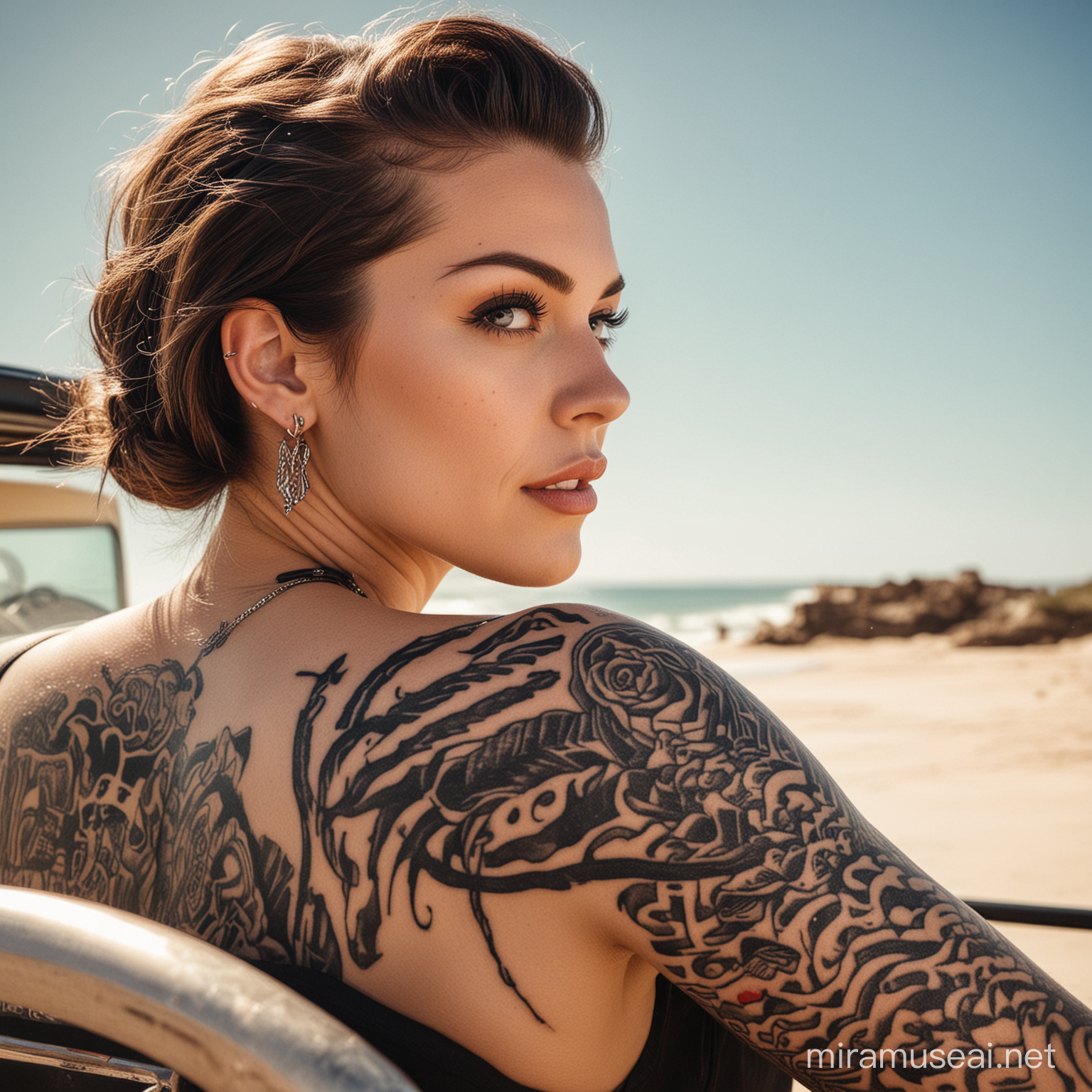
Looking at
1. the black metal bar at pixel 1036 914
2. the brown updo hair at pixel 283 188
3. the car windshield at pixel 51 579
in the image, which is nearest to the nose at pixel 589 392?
the brown updo hair at pixel 283 188

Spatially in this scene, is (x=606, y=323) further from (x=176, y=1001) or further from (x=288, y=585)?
(x=176, y=1001)

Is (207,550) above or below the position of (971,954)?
above

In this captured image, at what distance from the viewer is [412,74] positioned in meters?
1.49

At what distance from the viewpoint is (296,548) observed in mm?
1477

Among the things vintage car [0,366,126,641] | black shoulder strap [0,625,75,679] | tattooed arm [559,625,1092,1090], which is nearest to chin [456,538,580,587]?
tattooed arm [559,625,1092,1090]

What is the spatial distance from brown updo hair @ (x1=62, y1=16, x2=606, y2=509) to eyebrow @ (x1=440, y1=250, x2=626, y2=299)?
10 centimetres

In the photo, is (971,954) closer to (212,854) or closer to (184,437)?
(212,854)

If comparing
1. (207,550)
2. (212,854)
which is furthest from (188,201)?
(212,854)

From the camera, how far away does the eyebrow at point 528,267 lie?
4.54 ft

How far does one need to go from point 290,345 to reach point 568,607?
28.6 inches

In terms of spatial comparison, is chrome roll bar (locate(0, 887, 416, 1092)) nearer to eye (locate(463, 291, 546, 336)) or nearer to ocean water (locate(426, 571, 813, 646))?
eye (locate(463, 291, 546, 336))

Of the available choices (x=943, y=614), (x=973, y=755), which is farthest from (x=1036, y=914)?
(x=943, y=614)

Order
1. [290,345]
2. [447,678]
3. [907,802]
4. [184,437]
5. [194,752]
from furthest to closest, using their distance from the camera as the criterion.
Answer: [907,802], [184,437], [290,345], [194,752], [447,678]

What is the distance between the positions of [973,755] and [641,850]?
13.7 m
